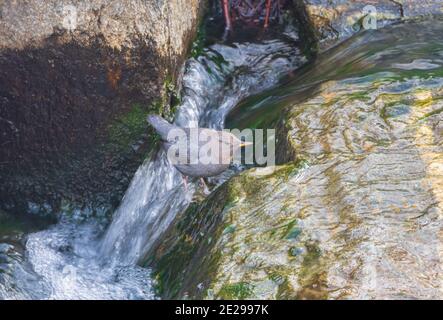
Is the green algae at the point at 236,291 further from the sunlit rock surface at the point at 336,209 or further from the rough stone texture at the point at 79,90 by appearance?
the rough stone texture at the point at 79,90

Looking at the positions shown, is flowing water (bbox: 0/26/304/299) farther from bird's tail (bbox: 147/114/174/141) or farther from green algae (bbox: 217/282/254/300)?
green algae (bbox: 217/282/254/300)

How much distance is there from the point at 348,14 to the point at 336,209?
3.52 metres

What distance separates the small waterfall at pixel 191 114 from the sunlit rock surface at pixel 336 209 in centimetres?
57

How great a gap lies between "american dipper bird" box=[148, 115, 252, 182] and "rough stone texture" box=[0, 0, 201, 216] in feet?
2.00

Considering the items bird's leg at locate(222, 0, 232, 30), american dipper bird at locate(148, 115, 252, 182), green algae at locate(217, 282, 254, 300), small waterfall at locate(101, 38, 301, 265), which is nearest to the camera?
green algae at locate(217, 282, 254, 300)

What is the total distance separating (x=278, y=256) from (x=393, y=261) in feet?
1.65

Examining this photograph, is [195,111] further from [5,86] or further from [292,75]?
[5,86]

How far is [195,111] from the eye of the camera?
5.82 meters

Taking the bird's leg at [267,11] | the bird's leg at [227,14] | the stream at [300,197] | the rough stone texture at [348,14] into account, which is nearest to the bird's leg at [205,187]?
the stream at [300,197]

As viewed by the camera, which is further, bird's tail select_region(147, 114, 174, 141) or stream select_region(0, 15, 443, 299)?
bird's tail select_region(147, 114, 174, 141)

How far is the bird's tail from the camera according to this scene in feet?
16.1

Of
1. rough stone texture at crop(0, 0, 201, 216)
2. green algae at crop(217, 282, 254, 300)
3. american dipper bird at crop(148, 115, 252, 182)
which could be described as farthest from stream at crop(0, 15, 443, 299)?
rough stone texture at crop(0, 0, 201, 216)

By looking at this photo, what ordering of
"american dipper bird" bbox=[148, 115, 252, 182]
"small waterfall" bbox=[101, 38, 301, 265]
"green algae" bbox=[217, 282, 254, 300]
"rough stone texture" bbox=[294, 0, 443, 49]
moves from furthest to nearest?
1. "rough stone texture" bbox=[294, 0, 443, 49]
2. "small waterfall" bbox=[101, 38, 301, 265]
3. "american dipper bird" bbox=[148, 115, 252, 182]
4. "green algae" bbox=[217, 282, 254, 300]
